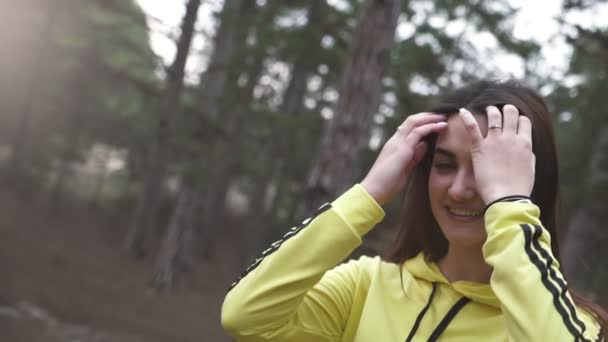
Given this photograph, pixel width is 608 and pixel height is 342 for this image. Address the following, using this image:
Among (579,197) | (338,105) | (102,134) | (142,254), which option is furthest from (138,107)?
(338,105)

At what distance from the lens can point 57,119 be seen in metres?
26.7

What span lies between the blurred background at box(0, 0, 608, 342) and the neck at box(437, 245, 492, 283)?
256 centimetres

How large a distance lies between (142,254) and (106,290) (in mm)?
5424

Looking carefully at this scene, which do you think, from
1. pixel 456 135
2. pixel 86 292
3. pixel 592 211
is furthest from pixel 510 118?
pixel 86 292

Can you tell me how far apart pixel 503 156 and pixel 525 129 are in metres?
0.13

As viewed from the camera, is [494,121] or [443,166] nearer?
[494,121]

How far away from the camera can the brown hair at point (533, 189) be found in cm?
221

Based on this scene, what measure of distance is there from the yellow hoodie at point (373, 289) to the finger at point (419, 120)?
0.26 metres

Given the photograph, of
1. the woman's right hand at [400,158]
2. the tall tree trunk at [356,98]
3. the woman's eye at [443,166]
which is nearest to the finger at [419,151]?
the woman's right hand at [400,158]

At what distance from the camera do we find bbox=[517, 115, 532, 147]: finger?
2105mm

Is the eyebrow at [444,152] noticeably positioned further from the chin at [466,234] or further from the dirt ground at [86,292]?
the dirt ground at [86,292]

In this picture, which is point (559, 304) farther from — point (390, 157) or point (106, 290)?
point (106, 290)

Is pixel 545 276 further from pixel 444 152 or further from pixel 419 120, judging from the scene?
pixel 419 120

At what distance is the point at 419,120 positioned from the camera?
2361mm
